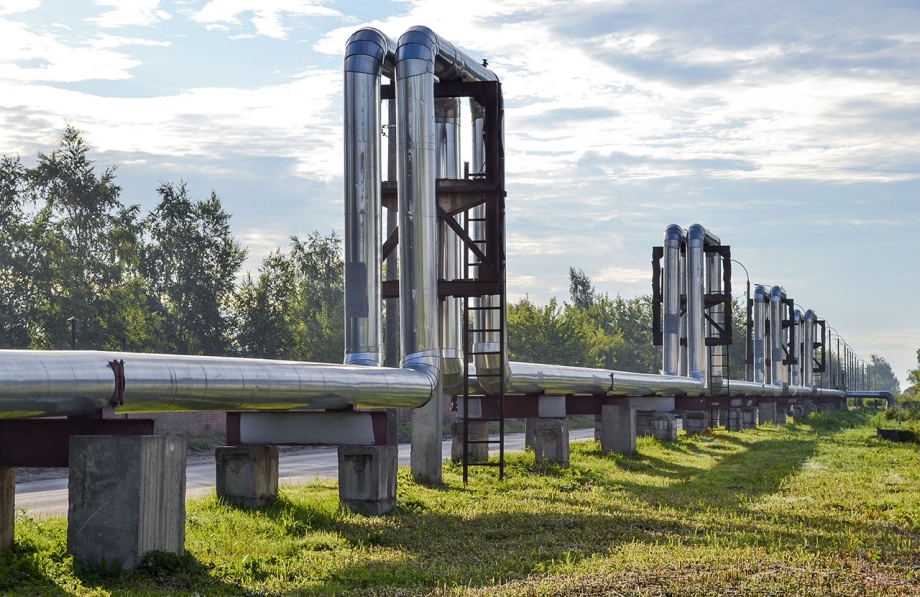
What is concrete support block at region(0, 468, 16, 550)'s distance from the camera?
1035 centimetres

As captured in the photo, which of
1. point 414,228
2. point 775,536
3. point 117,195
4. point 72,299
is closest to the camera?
point 775,536

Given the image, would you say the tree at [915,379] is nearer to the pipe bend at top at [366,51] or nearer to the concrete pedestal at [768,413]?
the concrete pedestal at [768,413]

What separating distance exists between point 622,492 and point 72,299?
29117 millimetres

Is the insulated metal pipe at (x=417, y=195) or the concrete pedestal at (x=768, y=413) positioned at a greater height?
the insulated metal pipe at (x=417, y=195)

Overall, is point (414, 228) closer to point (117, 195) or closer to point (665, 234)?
point (665, 234)

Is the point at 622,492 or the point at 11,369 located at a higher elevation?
the point at 11,369

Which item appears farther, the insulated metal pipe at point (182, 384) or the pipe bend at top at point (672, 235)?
the pipe bend at top at point (672, 235)

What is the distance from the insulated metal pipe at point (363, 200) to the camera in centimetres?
1582

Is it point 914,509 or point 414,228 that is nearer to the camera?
point 914,509

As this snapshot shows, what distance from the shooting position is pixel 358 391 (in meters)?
13.7

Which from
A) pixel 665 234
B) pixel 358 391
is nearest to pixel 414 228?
pixel 358 391

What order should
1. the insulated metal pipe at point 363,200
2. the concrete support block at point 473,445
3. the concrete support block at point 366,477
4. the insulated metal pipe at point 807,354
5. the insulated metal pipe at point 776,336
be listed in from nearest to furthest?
1. the concrete support block at point 366,477
2. the insulated metal pipe at point 363,200
3. the concrete support block at point 473,445
4. the insulated metal pipe at point 776,336
5. the insulated metal pipe at point 807,354

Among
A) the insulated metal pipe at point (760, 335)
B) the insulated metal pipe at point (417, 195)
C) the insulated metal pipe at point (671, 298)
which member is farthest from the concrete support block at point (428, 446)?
the insulated metal pipe at point (760, 335)

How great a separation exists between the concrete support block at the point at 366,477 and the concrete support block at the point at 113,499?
15.6 ft
